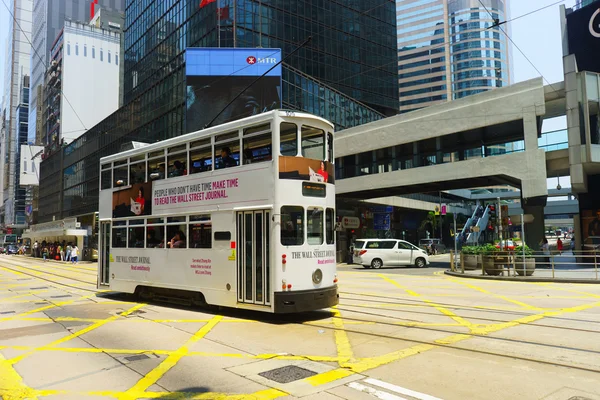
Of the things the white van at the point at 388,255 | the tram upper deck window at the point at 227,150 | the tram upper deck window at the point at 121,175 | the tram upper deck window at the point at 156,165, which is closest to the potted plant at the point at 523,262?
the white van at the point at 388,255

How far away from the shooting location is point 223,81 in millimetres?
42375

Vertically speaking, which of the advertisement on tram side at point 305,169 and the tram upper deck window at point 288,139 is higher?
the tram upper deck window at point 288,139

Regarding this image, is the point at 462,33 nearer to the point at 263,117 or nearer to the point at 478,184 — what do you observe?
the point at 478,184

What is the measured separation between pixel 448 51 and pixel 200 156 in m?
133

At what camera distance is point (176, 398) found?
4.98 m

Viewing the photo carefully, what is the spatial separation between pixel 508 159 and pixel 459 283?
967 cm

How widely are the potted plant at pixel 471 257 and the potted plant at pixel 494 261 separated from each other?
2119mm

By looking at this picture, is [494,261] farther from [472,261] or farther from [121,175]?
[121,175]

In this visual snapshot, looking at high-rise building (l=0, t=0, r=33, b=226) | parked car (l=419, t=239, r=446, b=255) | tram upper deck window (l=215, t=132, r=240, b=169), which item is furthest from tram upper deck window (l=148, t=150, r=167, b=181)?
high-rise building (l=0, t=0, r=33, b=226)

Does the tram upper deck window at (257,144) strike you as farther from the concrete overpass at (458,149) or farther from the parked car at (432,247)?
the parked car at (432,247)

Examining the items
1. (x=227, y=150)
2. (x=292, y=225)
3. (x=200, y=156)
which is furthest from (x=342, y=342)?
(x=200, y=156)

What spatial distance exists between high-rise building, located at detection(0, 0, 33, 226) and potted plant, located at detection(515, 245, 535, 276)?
133 metres

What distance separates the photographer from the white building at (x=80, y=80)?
86312 millimetres

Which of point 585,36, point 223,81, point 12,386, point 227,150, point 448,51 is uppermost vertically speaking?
point 448,51
